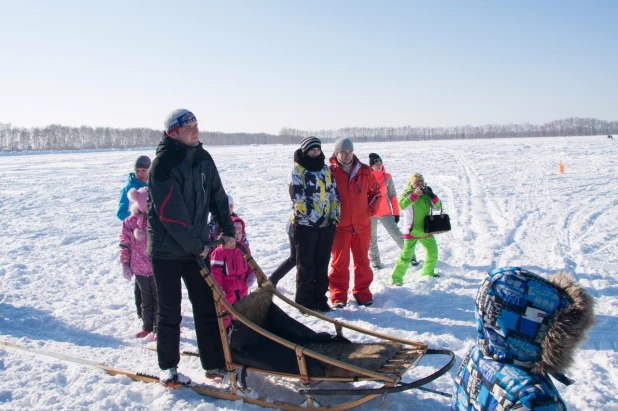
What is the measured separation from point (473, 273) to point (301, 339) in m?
3.52

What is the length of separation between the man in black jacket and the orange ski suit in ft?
5.77

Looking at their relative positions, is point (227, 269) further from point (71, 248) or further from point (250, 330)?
point (71, 248)

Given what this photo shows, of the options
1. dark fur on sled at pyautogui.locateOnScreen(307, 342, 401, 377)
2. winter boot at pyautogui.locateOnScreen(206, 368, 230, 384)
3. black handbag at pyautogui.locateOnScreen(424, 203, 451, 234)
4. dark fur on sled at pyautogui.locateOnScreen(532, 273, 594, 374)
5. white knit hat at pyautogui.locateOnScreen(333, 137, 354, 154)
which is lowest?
winter boot at pyautogui.locateOnScreen(206, 368, 230, 384)

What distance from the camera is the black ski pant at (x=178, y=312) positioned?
3.35 meters

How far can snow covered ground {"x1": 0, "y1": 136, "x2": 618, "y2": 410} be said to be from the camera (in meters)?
3.37

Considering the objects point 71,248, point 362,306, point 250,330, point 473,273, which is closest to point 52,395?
point 250,330

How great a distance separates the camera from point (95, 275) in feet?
22.0

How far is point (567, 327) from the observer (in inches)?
70.3

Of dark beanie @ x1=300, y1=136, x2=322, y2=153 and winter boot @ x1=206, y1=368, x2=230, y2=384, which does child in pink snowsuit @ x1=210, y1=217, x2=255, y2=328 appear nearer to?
winter boot @ x1=206, y1=368, x2=230, y2=384

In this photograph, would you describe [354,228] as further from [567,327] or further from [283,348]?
[567,327]

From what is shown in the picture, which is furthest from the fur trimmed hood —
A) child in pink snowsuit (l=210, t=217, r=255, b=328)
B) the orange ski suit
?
the orange ski suit

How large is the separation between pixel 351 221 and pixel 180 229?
Result: 92.8 inches

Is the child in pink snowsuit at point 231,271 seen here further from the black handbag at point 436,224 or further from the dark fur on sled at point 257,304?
the black handbag at point 436,224

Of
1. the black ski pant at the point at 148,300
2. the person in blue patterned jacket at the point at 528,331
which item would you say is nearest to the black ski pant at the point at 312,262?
the black ski pant at the point at 148,300
